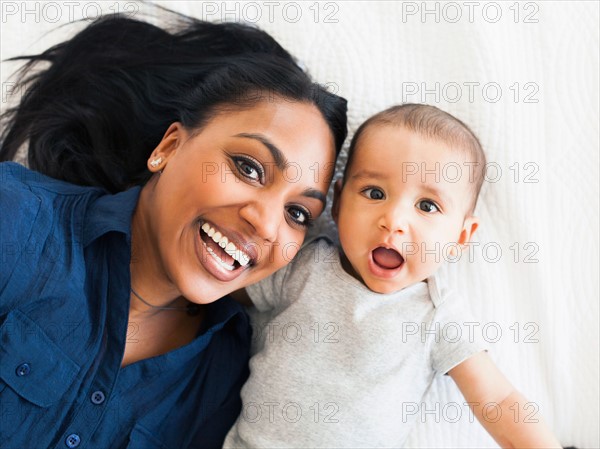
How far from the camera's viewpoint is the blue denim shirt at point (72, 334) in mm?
1082

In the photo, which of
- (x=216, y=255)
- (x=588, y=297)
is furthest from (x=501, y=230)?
(x=216, y=255)

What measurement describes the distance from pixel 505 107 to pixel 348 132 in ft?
1.12

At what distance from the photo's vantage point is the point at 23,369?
3.59 ft

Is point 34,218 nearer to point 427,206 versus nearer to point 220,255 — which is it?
point 220,255

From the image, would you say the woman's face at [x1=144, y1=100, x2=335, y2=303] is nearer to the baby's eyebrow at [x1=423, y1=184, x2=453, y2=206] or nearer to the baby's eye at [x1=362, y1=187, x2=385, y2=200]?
the baby's eye at [x1=362, y1=187, x2=385, y2=200]

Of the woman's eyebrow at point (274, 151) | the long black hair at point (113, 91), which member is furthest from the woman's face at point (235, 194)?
the long black hair at point (113, 91)

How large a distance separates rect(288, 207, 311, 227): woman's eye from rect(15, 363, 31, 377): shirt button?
524mm

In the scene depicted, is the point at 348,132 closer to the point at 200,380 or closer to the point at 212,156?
the point at 212,156

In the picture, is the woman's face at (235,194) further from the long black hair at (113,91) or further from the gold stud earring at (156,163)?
the long black hair at (113,91)

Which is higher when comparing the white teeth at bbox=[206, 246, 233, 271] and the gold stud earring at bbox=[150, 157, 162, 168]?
the gold stud earring at bbox=[150, 157, 162, 168]

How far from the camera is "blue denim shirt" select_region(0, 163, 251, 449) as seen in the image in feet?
→ 3.55

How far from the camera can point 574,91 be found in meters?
1.39

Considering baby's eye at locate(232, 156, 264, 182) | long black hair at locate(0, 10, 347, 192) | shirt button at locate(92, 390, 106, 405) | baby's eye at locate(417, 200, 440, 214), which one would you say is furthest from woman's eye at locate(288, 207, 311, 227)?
shirt button at locate(92, 390, 106, 405)

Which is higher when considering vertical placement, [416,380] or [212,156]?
[212,156]
